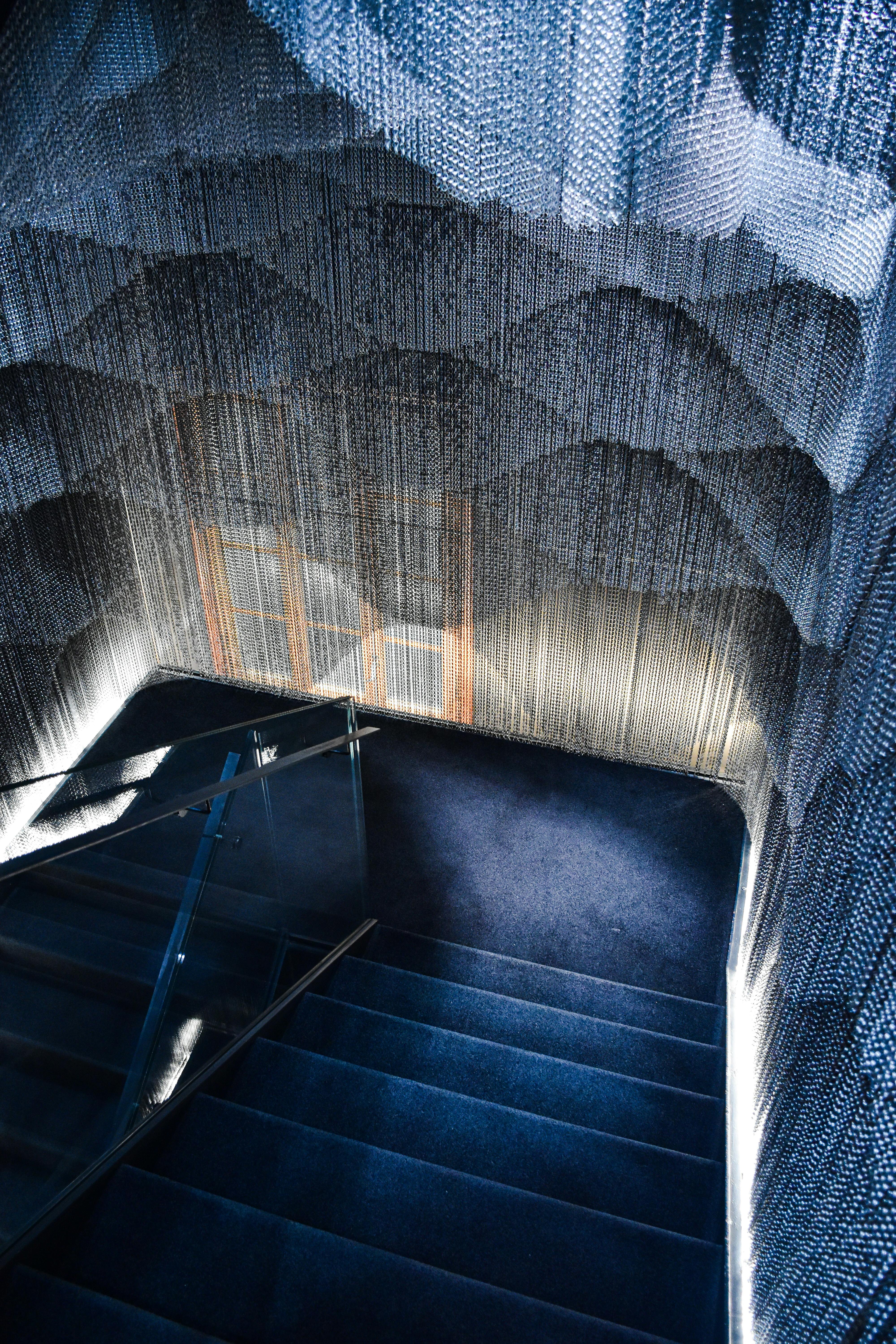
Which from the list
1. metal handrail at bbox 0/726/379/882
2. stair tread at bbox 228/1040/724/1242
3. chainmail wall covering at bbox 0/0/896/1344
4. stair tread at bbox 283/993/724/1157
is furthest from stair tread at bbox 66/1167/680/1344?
metal handrail at bbox 0/726/379/882

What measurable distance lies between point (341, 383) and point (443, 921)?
276cm

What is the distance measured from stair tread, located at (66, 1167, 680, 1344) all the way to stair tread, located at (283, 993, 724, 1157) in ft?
3.08

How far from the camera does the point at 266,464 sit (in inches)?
210

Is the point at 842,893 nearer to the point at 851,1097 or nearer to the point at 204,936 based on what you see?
the point at 851,1097

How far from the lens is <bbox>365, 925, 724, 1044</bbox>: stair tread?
426 centimetres

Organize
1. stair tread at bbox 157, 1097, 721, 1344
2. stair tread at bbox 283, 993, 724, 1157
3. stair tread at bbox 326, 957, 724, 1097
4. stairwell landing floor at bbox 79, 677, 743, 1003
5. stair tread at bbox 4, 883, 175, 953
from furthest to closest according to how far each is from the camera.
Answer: stairwell landing floor at bbox 79, 677, 743, 1003 < stair tread at bbox 326, 957, 724, 1097 < stair tread at bbox 283, 993, 724, 1157 < stair tread at bbox 157, 1097, 721, 1344 < stair tread at bbox 4, 883, 175, 953

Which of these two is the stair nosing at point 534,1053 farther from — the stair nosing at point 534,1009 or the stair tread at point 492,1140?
the stair tread at point 492,1140

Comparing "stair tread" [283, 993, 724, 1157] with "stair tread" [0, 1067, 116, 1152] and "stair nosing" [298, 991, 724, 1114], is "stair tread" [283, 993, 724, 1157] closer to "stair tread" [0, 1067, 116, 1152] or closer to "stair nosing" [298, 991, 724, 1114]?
"stair nosing" [298, 991, 724, 1114]

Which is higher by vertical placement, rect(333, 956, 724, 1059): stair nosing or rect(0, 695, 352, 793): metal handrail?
rect(0, 695, 352, 793): metal handrail

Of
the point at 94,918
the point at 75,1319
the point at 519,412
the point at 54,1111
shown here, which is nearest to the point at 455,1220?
the point at 75,1319

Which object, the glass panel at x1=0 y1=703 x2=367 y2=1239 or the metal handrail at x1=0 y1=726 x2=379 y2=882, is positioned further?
the glass panel at x1=0 y1=703 x2=367 y2=1239

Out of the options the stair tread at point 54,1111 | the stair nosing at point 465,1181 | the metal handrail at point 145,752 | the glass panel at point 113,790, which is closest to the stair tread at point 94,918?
the glass panel at point 113,790

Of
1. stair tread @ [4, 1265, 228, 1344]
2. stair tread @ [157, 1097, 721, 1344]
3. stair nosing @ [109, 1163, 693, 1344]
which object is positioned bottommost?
stair tread @ [157, 1097, 721, 1344]

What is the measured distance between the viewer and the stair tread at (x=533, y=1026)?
3902 mm
